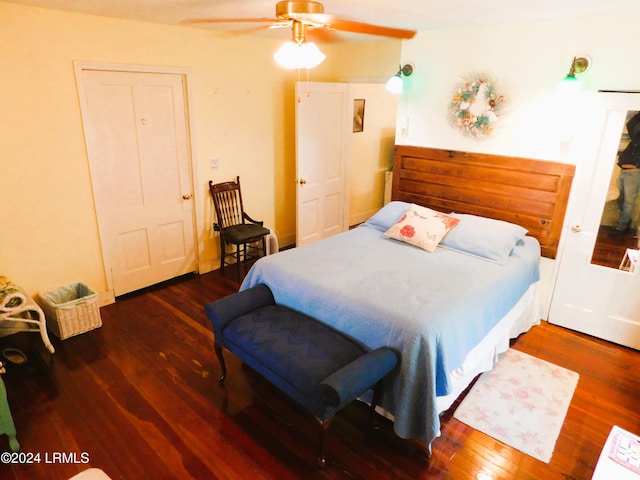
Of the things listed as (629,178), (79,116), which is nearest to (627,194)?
(629,178)

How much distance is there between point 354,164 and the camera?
5.88 m

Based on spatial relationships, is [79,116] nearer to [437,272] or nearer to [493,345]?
[437,272]

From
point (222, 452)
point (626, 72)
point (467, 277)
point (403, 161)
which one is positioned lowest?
point (222, 452)

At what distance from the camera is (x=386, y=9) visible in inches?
109

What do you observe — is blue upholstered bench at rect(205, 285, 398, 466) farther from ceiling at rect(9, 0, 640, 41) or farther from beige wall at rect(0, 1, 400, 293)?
ceiling at rect(9, 0, 640, 41)

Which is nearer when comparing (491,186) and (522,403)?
(522,403)

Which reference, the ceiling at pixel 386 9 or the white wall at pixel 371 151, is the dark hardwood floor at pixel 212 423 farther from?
the white wall at pixel 371 151

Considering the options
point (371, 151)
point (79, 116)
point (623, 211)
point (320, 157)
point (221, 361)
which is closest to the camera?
point (221, 361)

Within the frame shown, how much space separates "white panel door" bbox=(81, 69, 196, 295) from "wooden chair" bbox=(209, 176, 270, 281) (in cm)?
28

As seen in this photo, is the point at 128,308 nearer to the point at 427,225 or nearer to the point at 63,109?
the point at 63,109

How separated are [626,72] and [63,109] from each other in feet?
13.3

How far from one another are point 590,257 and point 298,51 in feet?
9.01

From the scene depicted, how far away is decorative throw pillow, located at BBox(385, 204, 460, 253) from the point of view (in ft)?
11.0

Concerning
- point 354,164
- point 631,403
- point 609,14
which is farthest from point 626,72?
point 354,164
